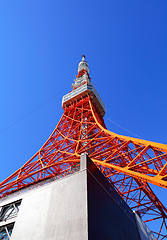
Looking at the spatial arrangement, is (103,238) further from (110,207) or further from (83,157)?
(83,157)

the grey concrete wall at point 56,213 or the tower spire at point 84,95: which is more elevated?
the tower spire at point 84,95

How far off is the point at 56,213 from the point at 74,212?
64cm

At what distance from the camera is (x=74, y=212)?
4785 millimetres

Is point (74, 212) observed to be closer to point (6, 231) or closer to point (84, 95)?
point (6, 231)

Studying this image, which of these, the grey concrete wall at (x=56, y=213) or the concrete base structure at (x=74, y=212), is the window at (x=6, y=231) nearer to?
the concrete base structure at (x=74, y=212)

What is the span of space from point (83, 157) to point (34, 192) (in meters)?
2.25

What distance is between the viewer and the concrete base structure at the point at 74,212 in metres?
4.54

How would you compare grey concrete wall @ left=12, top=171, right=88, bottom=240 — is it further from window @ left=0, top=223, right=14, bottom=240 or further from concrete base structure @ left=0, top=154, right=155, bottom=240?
window @ left=0, top=223, right=14, bottom=240

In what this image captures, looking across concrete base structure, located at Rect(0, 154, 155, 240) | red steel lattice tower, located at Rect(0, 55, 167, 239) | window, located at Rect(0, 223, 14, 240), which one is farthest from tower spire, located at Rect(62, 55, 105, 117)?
window, located at Rect(0, 223, 14, 240)

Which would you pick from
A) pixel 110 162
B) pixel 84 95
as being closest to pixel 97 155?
pixel 110 162

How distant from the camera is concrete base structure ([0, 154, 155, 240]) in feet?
14.9

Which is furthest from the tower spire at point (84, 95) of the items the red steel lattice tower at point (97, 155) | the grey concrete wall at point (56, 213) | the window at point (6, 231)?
the window at point (6, 231)

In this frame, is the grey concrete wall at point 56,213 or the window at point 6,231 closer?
the grey concrete wall at point 56,213

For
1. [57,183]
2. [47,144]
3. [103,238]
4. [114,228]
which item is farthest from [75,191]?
[47,144]
